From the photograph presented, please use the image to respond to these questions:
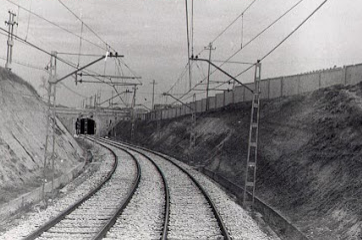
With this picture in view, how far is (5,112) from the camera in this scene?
1291 inches

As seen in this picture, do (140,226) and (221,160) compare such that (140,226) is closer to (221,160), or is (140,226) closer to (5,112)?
(5,112)

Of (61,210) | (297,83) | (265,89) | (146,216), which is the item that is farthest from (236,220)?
(265,89)

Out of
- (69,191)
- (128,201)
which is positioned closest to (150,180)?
(69,191)

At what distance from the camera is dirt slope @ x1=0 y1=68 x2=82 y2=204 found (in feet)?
86.1

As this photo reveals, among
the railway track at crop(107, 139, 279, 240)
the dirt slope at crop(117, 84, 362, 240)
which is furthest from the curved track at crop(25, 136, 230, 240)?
the dirt slope at crop(117, 84, 362, 240)

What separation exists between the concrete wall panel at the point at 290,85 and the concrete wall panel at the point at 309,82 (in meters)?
0.95

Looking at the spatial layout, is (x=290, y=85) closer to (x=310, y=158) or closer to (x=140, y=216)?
(x=310, y=158)

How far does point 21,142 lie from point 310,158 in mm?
19037

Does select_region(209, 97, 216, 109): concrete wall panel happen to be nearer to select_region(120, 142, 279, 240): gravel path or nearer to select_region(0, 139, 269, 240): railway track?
select_region(0, 139, 269, 240): railway track

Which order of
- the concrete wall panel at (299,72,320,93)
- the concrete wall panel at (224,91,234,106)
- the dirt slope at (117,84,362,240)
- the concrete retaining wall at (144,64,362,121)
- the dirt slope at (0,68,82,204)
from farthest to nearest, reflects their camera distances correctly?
the concrete wall panel at (224,91,234,106)
the concrete wall panel at (299,72,320,93)
the concrete retaining wall at (144,64,362,121)
the dirt slope at (0,68,82,204)
the dirt slope at (117,84,362,240)

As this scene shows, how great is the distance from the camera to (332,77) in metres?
37.8

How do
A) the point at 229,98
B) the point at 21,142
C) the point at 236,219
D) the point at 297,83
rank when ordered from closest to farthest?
the point at 236,219 < the point at 21,142 < the point at 297,83 < the point at 229,98

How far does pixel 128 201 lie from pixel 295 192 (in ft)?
28.1

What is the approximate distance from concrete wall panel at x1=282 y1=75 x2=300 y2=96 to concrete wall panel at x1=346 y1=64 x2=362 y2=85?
29.8ft
